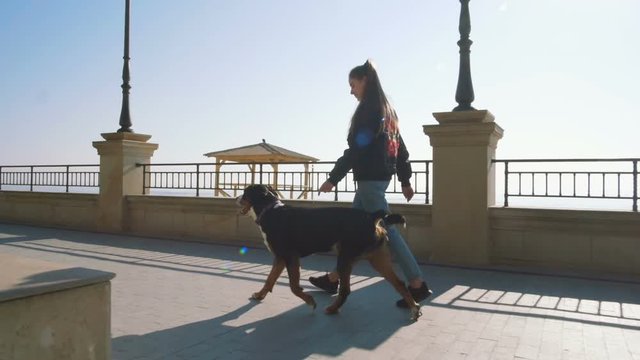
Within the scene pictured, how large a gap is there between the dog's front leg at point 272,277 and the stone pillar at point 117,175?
6.67 meters

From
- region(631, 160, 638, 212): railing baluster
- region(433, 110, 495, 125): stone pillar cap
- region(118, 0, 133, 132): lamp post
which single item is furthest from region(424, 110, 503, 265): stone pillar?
region(118, 0, 133, 132): lamp post

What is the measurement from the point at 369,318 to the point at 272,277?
0.98 m

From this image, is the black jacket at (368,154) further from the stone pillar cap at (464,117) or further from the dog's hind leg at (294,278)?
the stone pillar cap at (464,117)

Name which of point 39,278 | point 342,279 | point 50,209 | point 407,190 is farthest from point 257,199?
point 50,209

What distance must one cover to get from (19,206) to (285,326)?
1146 centimetres

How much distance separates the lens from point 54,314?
96.0 inches

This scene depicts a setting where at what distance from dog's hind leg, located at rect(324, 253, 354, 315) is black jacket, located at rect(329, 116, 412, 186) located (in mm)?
729

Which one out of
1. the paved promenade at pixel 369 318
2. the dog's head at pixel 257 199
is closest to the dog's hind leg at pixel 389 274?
the paved promenade at pixel 369 318

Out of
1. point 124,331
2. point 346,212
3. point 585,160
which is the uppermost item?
point 585,160

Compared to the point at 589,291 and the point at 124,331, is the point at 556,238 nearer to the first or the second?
the point at 589,291

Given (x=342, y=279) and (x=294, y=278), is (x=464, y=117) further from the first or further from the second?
(x=294, y=278)

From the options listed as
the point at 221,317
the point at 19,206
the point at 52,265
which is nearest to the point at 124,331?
the point at 221,317

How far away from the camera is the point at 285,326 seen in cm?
411

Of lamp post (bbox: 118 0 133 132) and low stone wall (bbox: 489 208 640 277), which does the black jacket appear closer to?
low stone wall (bbox: 489 208 640 277)
